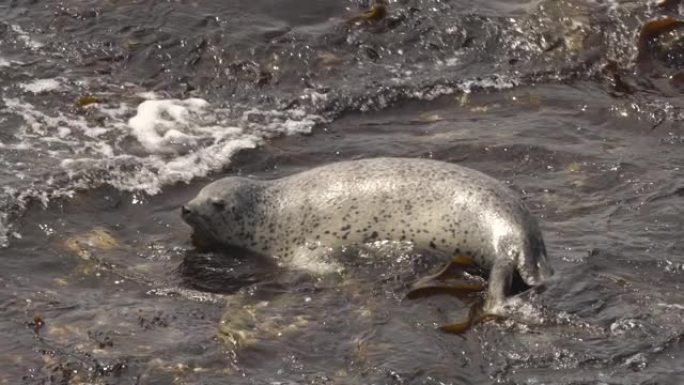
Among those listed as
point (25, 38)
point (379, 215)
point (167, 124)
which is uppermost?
point (379, 215)

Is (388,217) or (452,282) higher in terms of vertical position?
(388,217)

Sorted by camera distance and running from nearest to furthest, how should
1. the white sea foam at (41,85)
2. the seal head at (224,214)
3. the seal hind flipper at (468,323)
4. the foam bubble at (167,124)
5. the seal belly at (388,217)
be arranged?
the seal hind flipper at (468,323), the seal belly at (388,217), the seal head at (224,214), the foam bubble at (167,124), the white sea foam at (41,85)

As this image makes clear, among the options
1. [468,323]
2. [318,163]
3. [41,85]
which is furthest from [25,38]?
[468,323]

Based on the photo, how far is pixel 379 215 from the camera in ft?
22.6

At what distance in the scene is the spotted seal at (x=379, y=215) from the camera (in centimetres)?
647

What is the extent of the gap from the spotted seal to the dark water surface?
0.15 m

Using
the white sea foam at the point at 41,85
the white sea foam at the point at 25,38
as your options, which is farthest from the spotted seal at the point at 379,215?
the white sea foam at the point at 25,38

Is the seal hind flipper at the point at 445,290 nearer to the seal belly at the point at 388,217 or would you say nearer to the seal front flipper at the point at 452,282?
the seal front flipper at the point at 452,282

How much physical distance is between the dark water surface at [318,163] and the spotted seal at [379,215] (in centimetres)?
15

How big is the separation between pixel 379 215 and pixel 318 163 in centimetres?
152

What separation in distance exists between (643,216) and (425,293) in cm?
165

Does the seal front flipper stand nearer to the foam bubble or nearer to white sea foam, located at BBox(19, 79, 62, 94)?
the foam bubble

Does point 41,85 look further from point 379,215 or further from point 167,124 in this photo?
point 379,215

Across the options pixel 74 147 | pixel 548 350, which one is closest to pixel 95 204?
pixel 74 147
